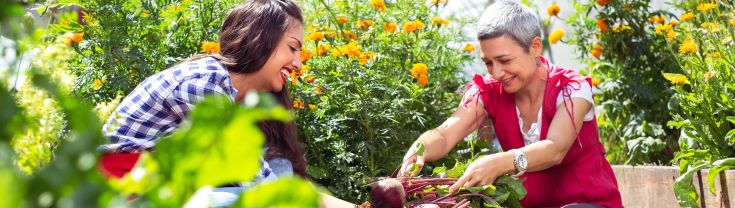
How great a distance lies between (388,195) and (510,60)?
696 mm

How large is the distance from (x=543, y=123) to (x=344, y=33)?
3.37 feet

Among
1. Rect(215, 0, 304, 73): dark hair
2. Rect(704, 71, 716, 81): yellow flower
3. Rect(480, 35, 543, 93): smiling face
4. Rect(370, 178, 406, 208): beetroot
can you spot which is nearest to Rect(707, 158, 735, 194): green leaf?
Rect(704, 71, 716, 81): yellow flower

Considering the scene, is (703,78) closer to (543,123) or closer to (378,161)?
(543,123)

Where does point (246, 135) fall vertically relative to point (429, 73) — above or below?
above

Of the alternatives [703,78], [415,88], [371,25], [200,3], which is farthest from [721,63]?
[200,3]

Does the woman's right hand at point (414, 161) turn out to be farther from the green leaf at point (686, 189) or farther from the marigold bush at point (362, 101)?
the green leaf at point (686, 189)

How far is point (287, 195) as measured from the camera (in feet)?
1.92

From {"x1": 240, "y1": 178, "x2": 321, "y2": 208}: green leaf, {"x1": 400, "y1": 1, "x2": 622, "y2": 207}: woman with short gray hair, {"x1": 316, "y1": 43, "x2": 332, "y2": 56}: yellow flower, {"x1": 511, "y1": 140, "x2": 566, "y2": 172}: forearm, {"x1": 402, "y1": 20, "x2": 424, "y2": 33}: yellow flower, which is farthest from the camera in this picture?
{"x1": 316, "y1": 43, "x2": 332, "y2": 56}: yellow flower

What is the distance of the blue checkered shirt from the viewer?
2.19 metres

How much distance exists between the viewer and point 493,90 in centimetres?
304

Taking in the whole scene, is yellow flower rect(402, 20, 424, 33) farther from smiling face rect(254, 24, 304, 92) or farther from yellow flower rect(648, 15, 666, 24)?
yellow flower rect(648, 15, 666, 24)

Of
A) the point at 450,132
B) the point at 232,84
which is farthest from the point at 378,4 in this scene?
the point at 232,84

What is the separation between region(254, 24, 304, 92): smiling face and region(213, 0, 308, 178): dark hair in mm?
14

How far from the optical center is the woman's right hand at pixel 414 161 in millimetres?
2721
